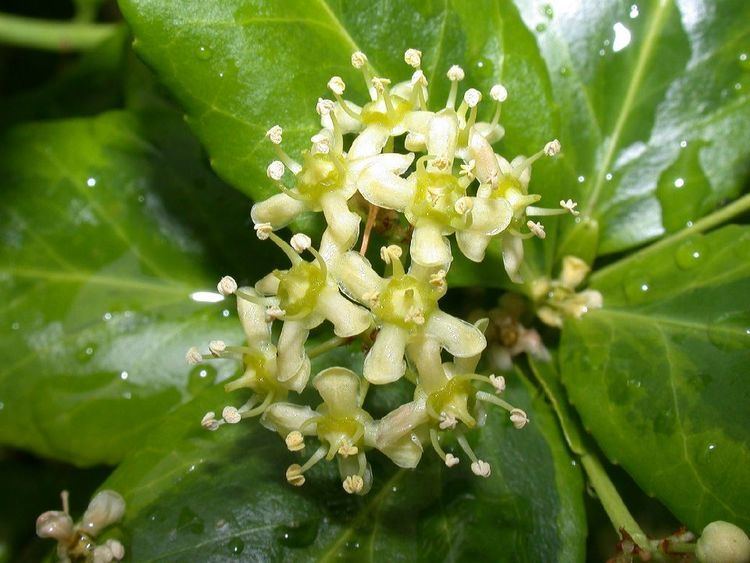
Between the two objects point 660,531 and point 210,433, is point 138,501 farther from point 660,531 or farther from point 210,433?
point 660,531

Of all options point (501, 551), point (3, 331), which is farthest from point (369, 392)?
point (3, 331)

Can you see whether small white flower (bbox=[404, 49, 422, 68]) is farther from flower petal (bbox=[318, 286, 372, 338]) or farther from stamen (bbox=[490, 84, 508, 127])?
flower petal (bbox=[318, 286, 372, 338])

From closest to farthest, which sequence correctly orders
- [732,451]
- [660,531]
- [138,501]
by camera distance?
[732,451] < [138,501] < [660,531]

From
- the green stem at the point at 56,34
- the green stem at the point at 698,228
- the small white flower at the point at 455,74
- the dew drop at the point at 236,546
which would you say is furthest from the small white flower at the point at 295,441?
the green stem at the point at 56,34

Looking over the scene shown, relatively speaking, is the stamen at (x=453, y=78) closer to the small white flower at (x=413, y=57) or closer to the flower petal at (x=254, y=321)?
the small white flower at (x=413, y=57)

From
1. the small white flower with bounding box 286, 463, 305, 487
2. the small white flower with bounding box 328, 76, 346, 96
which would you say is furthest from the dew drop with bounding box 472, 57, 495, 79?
the small white flower with bounding box 286, 463, 305, 487

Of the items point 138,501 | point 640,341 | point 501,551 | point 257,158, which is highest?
point 257,158

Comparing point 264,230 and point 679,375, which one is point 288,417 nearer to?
point 264,230
